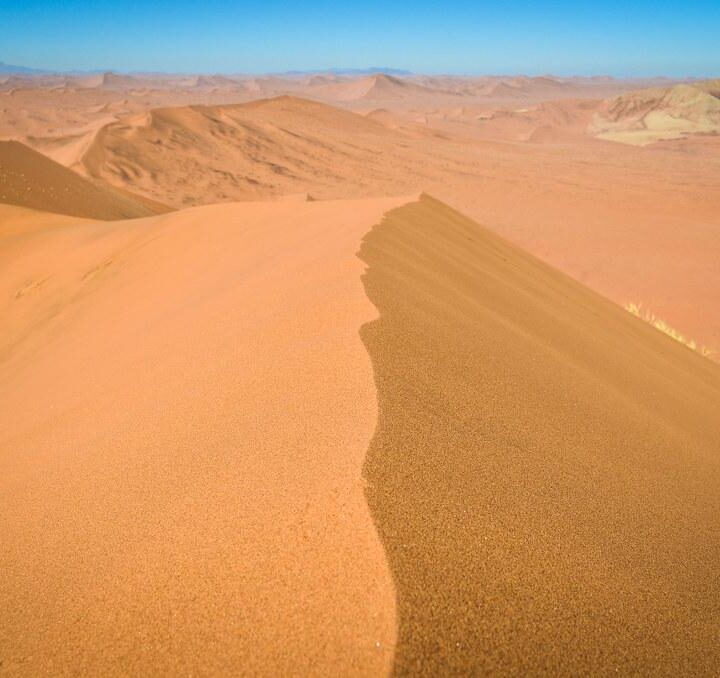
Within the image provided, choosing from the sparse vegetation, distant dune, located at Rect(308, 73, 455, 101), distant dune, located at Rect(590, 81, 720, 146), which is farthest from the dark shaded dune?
distant dune, located at Rect(308, 73, 455, 101)

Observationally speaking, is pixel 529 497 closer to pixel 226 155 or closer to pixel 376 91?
pixel 226 155

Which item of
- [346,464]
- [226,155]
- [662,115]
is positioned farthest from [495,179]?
[662,115]

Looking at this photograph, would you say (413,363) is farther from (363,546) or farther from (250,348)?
(363,546)

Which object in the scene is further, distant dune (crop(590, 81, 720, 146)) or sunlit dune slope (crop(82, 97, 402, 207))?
→ distant dune (crop(590, 81, 720, 146))

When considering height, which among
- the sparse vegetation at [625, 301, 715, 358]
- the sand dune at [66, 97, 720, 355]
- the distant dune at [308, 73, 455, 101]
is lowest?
the sparse vegetation at [625, 301, 715, 358]

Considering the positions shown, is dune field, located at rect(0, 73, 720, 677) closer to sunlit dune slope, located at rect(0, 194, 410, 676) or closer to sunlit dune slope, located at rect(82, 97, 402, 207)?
sunlit dune slope, located at rect(0, 194, 410, 676)

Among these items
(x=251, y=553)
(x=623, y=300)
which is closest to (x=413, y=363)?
(x=251, y=553)
